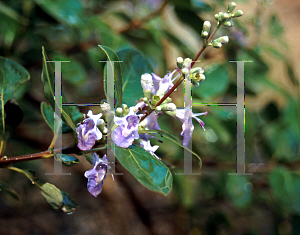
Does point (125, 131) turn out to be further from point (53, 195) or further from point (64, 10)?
point (64, 10)

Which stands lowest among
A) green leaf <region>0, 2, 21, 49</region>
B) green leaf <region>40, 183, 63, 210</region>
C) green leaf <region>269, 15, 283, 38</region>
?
green leaf <region>40, 183, 63, 210</region>

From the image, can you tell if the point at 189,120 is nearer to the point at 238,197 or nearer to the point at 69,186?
the point at 238,197

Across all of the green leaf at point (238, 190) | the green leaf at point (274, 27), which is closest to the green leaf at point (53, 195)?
the green leaf at point (238, 190)

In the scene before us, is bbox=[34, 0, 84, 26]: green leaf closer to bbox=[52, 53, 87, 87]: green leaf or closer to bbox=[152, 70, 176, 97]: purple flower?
bbox=[52, 53, 87, 87]: green leaf

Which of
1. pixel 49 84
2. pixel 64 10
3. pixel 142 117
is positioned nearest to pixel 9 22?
pixel 64 10

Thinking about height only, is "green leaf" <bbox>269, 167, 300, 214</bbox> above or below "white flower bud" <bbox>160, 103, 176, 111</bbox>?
below

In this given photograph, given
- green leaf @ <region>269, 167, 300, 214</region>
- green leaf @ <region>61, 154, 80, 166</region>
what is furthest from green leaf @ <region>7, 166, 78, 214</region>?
green leaf @ <region>269, 167, 300, 214</region>

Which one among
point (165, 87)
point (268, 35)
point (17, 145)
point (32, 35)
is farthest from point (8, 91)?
point (268, 35)
